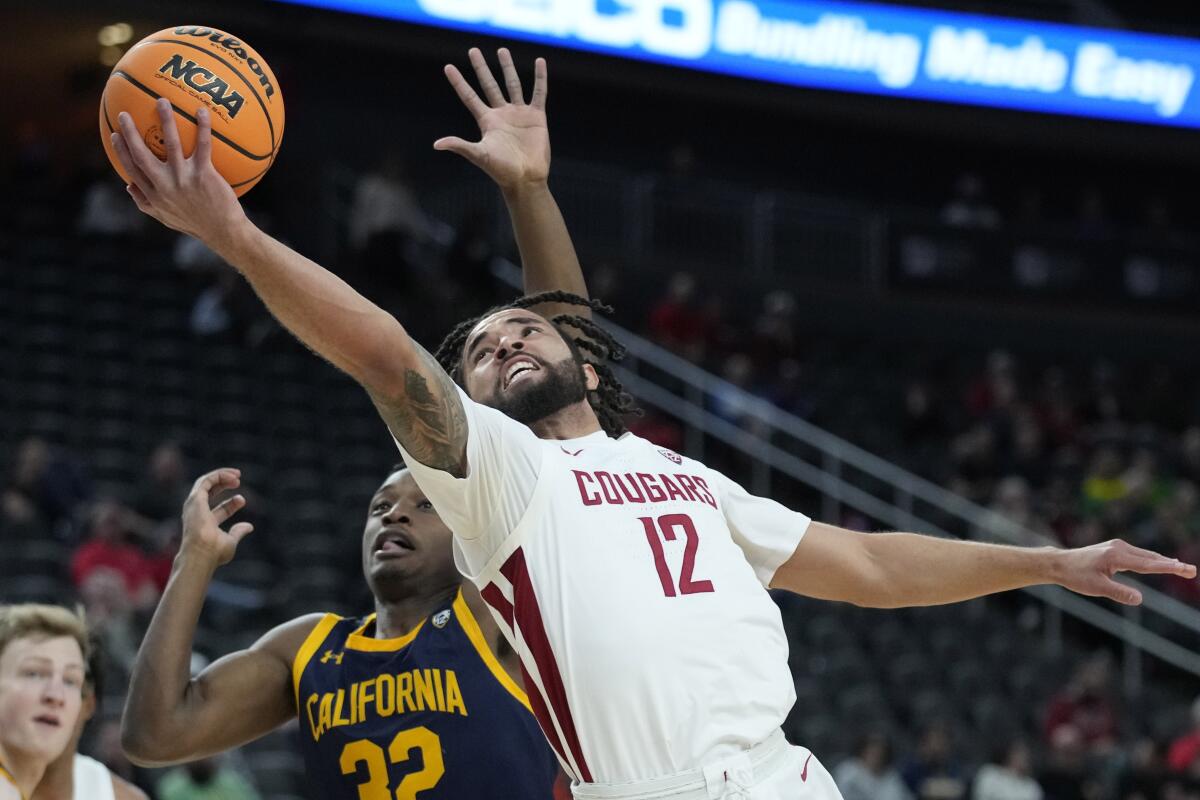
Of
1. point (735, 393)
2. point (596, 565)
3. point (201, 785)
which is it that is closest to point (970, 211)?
point (735, 393)

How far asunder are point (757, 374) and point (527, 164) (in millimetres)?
12645

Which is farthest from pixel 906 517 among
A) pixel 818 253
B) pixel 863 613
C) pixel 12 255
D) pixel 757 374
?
pixel 12 255

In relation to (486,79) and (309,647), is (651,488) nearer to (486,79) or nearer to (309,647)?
(309,647)

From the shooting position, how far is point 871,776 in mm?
10969

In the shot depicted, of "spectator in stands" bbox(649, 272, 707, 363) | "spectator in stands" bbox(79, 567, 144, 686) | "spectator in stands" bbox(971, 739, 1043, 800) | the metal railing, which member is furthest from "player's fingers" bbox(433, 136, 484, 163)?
"spectator in stands" bbox(649, 272, 707, 363)

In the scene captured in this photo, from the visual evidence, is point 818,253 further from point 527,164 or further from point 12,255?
point 527,164

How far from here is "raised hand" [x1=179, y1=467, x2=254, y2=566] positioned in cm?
461

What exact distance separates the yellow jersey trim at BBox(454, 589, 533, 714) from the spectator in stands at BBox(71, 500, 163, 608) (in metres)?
6.21

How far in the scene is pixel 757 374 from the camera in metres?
17.5

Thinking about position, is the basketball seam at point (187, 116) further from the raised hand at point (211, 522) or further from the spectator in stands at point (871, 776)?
the spectator in stands at point (871, 776)

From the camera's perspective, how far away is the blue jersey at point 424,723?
451cm

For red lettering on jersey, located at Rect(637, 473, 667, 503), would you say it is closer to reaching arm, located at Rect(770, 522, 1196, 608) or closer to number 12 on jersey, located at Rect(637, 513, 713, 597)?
number 12 on jersey, located at Rect(637, 513, 713, 597)

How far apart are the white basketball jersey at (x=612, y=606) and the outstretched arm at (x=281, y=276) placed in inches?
9.1

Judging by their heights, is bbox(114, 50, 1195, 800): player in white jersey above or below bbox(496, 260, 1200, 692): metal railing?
above
